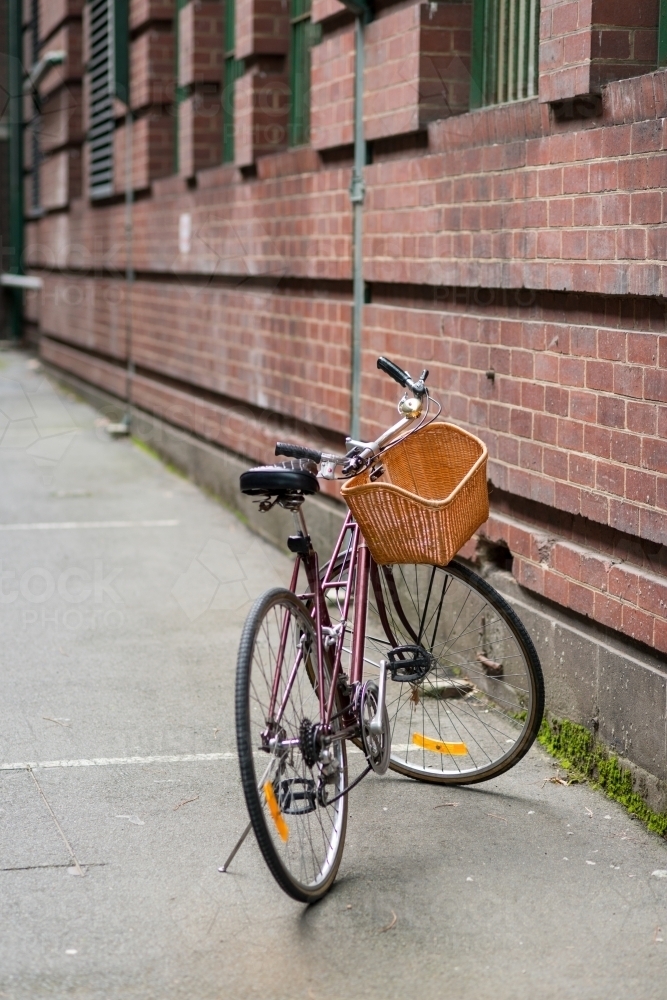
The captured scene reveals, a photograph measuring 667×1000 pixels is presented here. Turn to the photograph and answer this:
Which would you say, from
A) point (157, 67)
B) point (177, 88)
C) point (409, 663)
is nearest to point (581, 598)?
point (409, 663)

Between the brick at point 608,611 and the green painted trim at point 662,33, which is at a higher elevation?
the green painted trim at point 662,33

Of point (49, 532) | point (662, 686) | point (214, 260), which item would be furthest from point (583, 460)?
point (214, 260)

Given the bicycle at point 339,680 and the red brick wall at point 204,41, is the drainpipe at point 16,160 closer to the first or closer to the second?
the red brick wall at point 204,41

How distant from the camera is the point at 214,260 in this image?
9961 mm

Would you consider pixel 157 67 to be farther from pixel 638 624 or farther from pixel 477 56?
pixel 638 624

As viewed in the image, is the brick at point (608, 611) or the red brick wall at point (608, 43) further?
the red brick wall at point (608, 43)

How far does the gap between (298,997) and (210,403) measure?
24.4 feet

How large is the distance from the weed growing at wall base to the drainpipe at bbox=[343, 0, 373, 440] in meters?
2.46

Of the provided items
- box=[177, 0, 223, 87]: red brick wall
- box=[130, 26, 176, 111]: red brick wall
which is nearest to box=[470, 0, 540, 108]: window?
box=[177, 0, 223, 87]: red brick wall

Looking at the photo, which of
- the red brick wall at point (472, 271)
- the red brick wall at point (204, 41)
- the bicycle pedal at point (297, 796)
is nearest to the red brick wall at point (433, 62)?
the red brick wall at point (472, 271)

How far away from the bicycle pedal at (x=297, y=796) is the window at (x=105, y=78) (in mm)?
9889

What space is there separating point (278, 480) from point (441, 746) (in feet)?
4.95

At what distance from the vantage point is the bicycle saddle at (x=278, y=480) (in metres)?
3.80

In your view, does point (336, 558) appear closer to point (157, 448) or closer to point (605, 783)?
point (605, 783)
